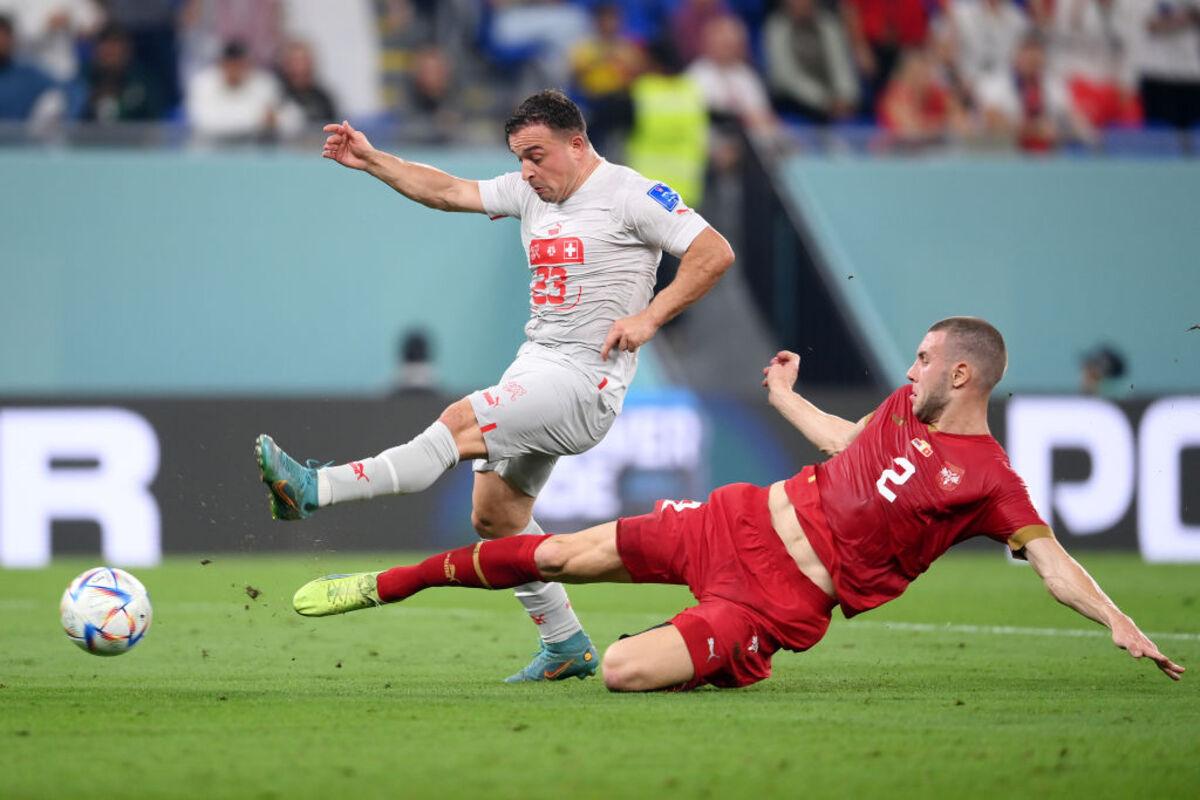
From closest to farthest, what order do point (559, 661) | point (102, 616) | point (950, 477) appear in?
point (950, 477) → point (102, 616) → point (559, 661)

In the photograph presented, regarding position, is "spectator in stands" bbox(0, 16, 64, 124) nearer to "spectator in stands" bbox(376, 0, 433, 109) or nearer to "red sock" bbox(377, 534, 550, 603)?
"spectator in stands" bbox(376, 0, 433, 109)

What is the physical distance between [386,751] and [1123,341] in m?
12.6

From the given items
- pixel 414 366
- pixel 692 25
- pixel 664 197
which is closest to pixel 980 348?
pixel 664 197

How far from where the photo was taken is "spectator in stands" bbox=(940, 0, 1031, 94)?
17359 millimetres

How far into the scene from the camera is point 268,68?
15.5 metres

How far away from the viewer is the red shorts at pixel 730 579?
659cm

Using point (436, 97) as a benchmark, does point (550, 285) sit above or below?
below

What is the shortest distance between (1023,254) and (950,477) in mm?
10331

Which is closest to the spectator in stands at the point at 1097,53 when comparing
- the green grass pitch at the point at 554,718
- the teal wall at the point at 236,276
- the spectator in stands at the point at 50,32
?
the teal wall at the point at 236,276

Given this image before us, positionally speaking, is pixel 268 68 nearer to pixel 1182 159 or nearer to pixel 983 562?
pixel 983 562

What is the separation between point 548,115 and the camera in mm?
7289

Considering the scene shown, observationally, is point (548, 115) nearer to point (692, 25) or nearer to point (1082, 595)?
point (1082, 595)

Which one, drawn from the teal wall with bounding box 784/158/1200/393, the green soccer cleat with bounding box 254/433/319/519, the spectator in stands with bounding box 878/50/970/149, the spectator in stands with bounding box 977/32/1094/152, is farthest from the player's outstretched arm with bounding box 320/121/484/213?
the spectator in stands with bounding box 977/32/1094/152

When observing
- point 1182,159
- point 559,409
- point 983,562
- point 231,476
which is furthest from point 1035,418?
point 559,409
